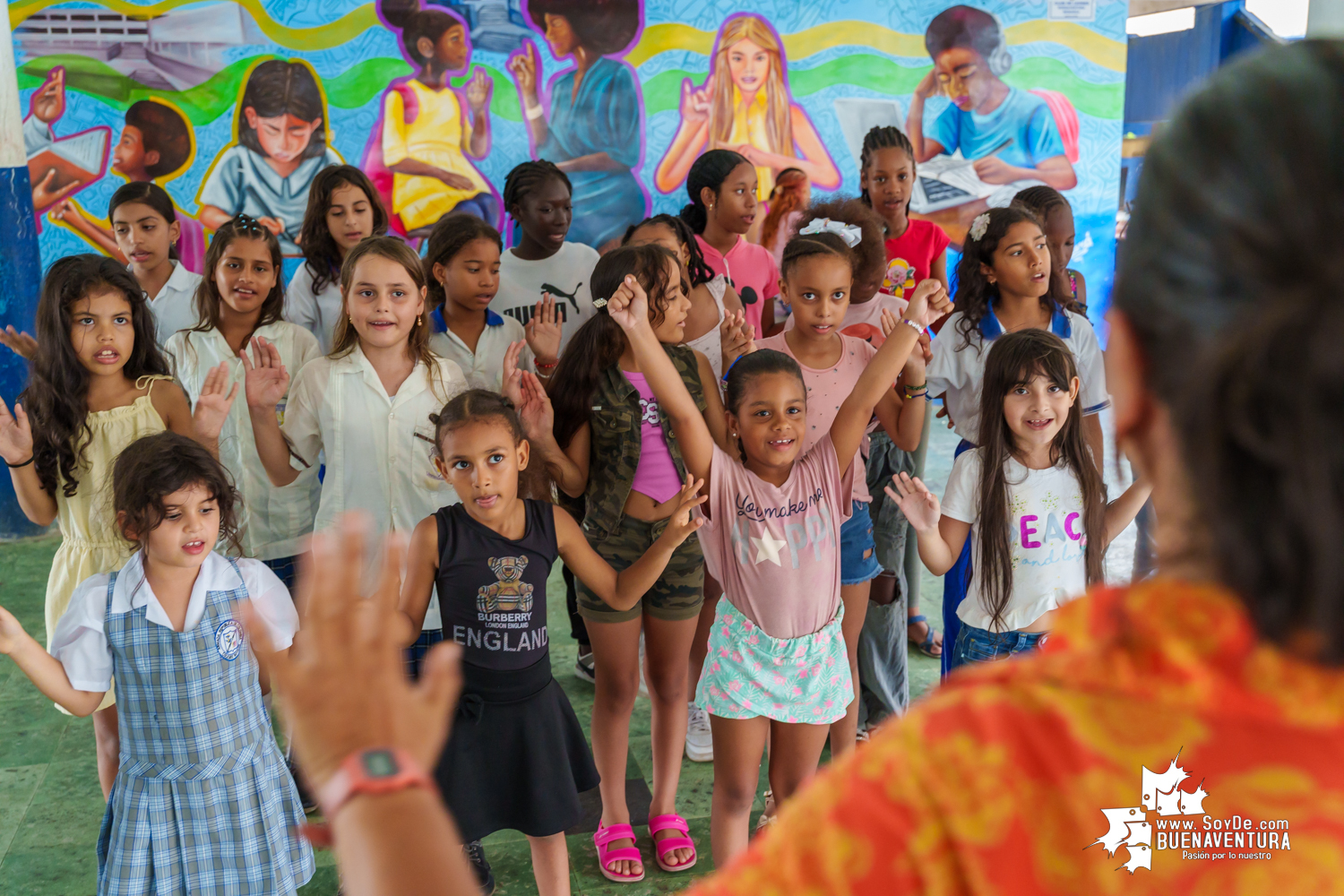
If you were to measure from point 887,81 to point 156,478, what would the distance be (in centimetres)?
547

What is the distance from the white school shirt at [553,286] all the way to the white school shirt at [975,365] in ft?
3.46

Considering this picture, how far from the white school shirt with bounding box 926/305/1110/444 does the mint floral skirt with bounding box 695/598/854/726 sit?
0.83m

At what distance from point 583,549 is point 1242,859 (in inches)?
68.2

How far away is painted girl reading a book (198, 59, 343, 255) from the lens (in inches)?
214

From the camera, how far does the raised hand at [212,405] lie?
2.44 meters

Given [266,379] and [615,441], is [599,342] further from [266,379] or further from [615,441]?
[266,379]

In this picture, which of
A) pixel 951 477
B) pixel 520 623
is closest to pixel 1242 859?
pixel 520 623

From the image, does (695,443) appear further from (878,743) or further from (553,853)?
(878,743)

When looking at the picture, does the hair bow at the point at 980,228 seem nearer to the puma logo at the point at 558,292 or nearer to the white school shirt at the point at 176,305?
the puma logo at the point at 558,292

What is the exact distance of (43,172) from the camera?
5.25m

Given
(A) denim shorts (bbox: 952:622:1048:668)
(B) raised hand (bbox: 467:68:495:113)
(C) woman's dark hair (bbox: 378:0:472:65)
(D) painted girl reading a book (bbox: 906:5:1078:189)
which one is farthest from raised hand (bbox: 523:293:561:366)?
(D) painted girl reading a book (bbox: 906:5:1078:189)

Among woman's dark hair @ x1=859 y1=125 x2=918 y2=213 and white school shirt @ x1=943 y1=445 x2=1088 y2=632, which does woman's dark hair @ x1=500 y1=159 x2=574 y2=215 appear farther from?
white school shirt @ x1=943 y1=445 x2=1088 y2=632

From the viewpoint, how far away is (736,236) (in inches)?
143

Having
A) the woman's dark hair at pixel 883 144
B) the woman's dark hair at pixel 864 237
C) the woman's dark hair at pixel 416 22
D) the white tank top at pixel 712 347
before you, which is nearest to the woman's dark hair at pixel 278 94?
the woman's dark hair at pixel 416 22
